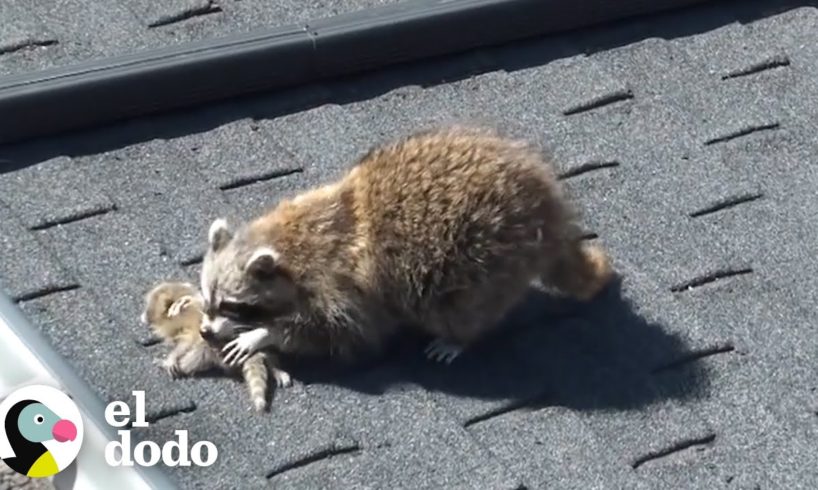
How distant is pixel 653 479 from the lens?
11.5ft

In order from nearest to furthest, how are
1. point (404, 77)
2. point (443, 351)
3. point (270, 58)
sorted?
point (443, 351) < point (270, 58) < point (404, 77)

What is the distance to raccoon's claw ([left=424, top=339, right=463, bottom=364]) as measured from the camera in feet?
12.5

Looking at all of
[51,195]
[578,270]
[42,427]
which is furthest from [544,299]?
[42,427]

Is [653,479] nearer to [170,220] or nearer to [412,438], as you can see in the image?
[412,438]

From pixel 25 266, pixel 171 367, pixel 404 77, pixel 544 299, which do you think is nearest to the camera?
pixel 171 367

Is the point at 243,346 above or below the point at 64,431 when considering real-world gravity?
below

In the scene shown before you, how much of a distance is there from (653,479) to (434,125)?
3.76ft

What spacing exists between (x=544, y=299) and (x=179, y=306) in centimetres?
81

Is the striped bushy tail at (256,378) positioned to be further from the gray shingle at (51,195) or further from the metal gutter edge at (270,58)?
the metal gutter edge at (270,58)

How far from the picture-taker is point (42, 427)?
132 inches

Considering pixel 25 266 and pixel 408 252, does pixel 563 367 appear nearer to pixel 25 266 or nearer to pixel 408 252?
pixel 408 252

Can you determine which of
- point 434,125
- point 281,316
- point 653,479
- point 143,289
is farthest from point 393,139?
point 653,479

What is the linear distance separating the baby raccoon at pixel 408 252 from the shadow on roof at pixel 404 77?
0.34m

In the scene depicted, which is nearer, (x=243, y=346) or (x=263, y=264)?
(x=243, y=346)
